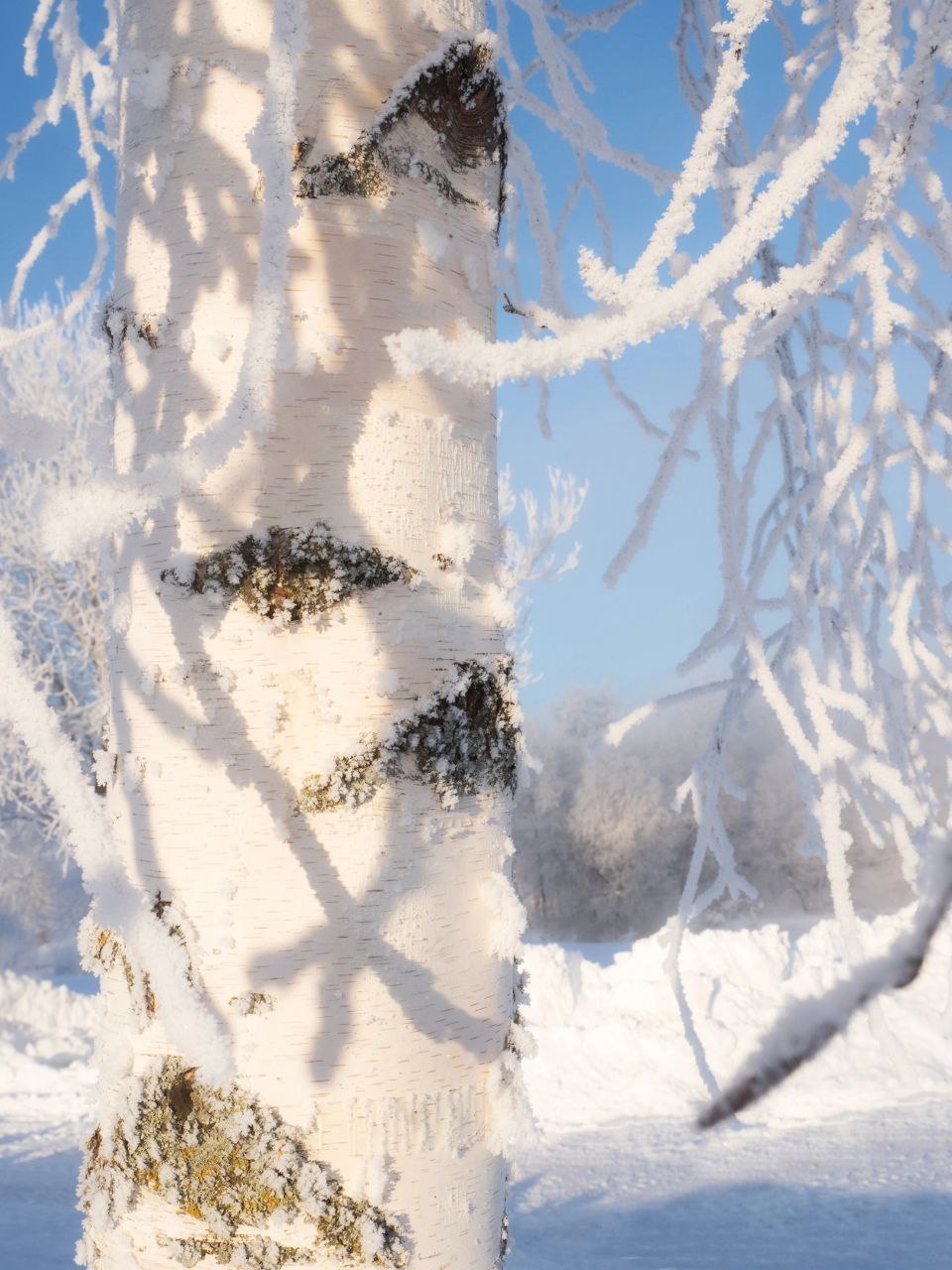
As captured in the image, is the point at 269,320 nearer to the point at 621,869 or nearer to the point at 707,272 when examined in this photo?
the point at 707,272

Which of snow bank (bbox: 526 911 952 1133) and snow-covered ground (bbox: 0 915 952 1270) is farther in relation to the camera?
snow bank (bbox: 526 911 952 1133)

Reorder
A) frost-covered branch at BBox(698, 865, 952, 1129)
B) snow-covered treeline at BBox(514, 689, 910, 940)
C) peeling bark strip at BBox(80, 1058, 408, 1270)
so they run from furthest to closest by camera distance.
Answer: snow-covered treeline at BBox(514, 689, 910, 940) < peeling bark strip at BBox(80, 1058, 408, 1270) < frost-covered branch at BBox(698, 865, 952, 1129)

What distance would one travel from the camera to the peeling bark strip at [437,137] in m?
0.94

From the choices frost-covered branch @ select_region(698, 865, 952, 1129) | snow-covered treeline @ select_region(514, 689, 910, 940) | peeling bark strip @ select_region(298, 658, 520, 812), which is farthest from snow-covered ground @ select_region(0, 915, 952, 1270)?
snow-covered treeline @ select_region(514, 689, 910, 940)

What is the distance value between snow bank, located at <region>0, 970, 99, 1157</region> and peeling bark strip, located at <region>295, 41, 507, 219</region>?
4345mm

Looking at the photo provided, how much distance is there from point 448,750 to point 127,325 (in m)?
0.58

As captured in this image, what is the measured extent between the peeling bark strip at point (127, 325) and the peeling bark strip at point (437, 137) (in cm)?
21

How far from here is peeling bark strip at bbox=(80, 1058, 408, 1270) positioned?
2.79ft

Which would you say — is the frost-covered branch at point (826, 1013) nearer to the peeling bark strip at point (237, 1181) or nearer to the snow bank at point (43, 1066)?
the peeling bark strip at point (237, 1181)

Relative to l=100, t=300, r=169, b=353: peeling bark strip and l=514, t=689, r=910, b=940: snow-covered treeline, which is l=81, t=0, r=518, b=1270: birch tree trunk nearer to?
l=100, t=300, r=169, b=353: peeling bark strip

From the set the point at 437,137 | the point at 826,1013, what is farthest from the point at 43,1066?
the point at 826,1013

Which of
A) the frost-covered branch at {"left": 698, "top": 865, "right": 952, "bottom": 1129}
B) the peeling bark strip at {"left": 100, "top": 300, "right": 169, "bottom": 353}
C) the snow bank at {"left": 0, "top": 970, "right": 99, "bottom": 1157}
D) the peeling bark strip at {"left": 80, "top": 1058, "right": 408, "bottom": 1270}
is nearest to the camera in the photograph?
the frost-covered branch at {"left": 698, "top": 865, "right": 952, "bottom": 1129}

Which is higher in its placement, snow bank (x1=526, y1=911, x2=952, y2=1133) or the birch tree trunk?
the birch tree trunk

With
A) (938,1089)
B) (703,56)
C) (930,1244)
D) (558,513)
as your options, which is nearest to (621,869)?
(558,513)
